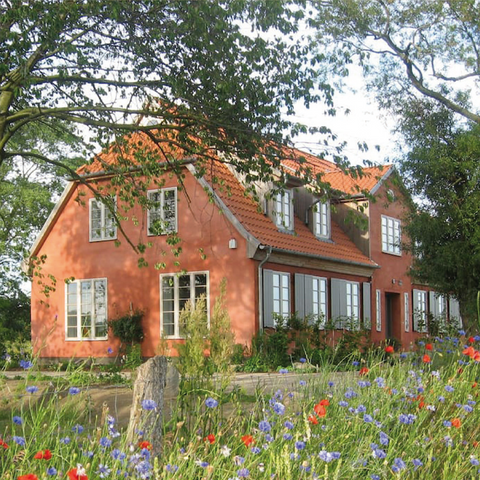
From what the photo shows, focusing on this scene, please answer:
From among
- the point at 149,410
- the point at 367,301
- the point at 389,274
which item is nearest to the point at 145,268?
the point at 367,301

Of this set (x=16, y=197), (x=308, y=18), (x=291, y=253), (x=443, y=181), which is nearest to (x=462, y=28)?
(x=443, y=181)

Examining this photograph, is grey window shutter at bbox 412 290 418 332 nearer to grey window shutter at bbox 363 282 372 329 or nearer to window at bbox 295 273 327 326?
grey window shutter at bbox 363 282 372 329

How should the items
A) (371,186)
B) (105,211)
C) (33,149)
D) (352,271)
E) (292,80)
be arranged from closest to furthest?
(292,80) → (105,211) → (352,271) → (371,186) → (33,149)

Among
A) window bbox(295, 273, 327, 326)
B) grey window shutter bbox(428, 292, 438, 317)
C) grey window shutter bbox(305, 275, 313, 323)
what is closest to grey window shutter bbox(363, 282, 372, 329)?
window bbox(295, 273, 327, 326)

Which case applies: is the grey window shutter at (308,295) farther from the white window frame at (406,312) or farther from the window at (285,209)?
the white window frame at (406,312)

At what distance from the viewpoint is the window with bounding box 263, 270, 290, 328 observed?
21.2 meters

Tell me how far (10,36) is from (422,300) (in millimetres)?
23644

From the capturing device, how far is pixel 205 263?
71.9ft

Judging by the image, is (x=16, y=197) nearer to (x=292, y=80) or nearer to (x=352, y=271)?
(x=352, y=271)

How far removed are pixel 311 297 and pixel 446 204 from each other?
5.22 meters

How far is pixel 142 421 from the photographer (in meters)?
4.54

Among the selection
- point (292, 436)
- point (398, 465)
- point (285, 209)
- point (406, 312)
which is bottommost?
point (398, 465)

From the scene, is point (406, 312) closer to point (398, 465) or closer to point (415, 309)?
point (415, 309)

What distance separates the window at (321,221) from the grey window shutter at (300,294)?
2823mm
